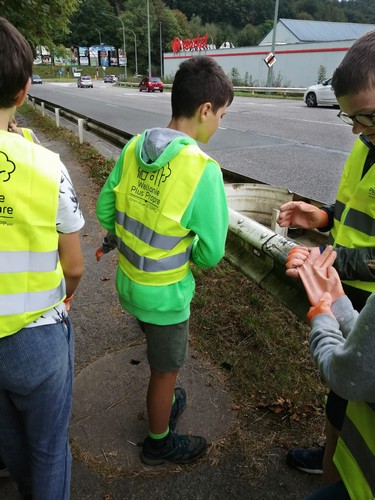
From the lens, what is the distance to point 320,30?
7156 cm

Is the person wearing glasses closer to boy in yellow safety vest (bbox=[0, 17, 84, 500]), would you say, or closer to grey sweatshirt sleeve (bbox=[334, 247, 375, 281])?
grey sweatshirt sleeve (bbox=[334, 247, 375, 281])

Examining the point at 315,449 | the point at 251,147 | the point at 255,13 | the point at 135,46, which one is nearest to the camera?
the point at 315,449

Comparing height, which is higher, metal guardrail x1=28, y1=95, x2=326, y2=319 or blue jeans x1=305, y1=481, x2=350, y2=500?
metal guardrail x1=28, y1=95, x2=326, y2=319

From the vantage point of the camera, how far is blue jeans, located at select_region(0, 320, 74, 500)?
1.53m

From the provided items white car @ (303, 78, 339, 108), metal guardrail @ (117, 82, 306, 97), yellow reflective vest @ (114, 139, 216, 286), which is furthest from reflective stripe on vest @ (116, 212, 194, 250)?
metal guardrail @ (117, 82, 306, 97)

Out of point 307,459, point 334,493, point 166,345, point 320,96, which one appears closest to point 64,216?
point 166,345

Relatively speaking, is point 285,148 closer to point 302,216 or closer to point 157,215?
point 302,216

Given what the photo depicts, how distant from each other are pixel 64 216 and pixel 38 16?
1380 centimetres

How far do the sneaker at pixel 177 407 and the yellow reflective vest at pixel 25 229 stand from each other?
1362 mm

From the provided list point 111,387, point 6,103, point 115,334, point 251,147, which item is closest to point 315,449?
point 111,387

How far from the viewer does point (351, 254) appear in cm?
178

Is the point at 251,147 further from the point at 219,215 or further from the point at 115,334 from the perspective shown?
the point at 219,215

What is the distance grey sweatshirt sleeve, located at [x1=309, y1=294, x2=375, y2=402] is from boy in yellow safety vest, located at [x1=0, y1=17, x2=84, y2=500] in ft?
3.12

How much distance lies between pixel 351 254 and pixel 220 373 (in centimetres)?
156
